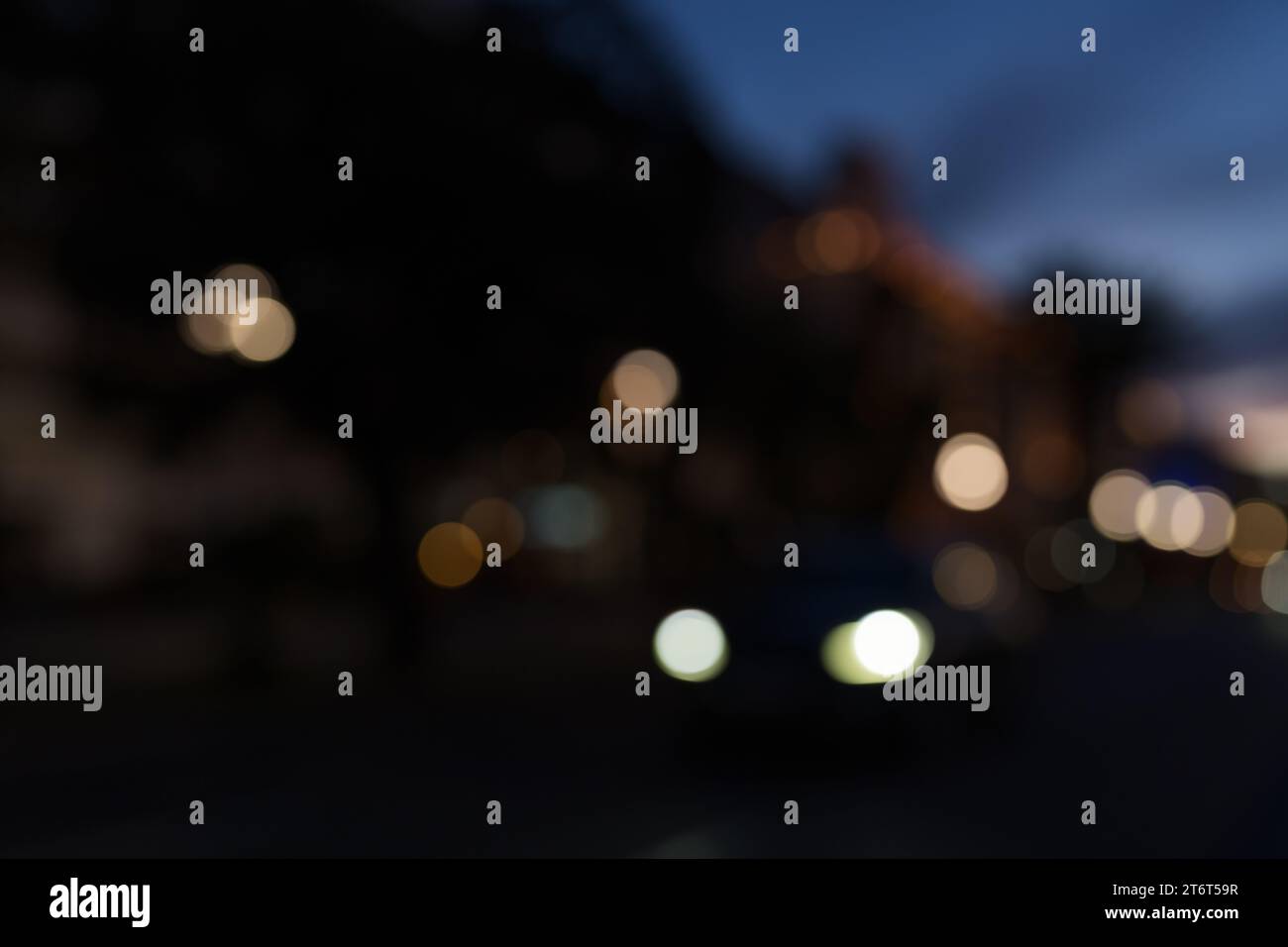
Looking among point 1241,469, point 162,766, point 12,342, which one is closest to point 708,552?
point 12,342

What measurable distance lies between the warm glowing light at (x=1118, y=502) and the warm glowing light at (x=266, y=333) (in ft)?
158

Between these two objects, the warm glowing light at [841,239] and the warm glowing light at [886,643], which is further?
the warm glowing light at [841,239]

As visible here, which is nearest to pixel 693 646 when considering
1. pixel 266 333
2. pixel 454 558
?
pixel 266 333

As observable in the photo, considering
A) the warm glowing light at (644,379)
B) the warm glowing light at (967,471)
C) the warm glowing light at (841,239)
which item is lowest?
the warm glowing light at (644,379)

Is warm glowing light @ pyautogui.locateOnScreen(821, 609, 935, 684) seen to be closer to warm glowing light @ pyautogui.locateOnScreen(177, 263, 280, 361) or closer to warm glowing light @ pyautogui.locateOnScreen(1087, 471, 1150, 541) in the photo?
warm glowing light @ pyautogui.locateOnScreen(177, 263, 280, 361)

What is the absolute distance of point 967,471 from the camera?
48.8 metres

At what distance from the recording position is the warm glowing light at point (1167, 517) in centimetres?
5334

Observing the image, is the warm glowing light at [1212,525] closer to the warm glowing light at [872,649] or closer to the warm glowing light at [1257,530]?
the warm glowing light at [1257,530]

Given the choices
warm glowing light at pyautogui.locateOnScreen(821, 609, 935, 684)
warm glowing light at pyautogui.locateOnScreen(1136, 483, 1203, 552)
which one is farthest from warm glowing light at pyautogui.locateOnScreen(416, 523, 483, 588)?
warm glowing light at pyautogui.locateOnScreen(1136, 483, 1203, 552)

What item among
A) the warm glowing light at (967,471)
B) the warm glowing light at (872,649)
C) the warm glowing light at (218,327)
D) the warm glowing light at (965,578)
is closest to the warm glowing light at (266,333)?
the warm glowing light at (218,327)

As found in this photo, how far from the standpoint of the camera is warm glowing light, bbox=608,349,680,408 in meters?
18.5

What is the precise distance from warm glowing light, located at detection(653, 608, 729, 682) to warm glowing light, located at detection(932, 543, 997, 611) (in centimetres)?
209
